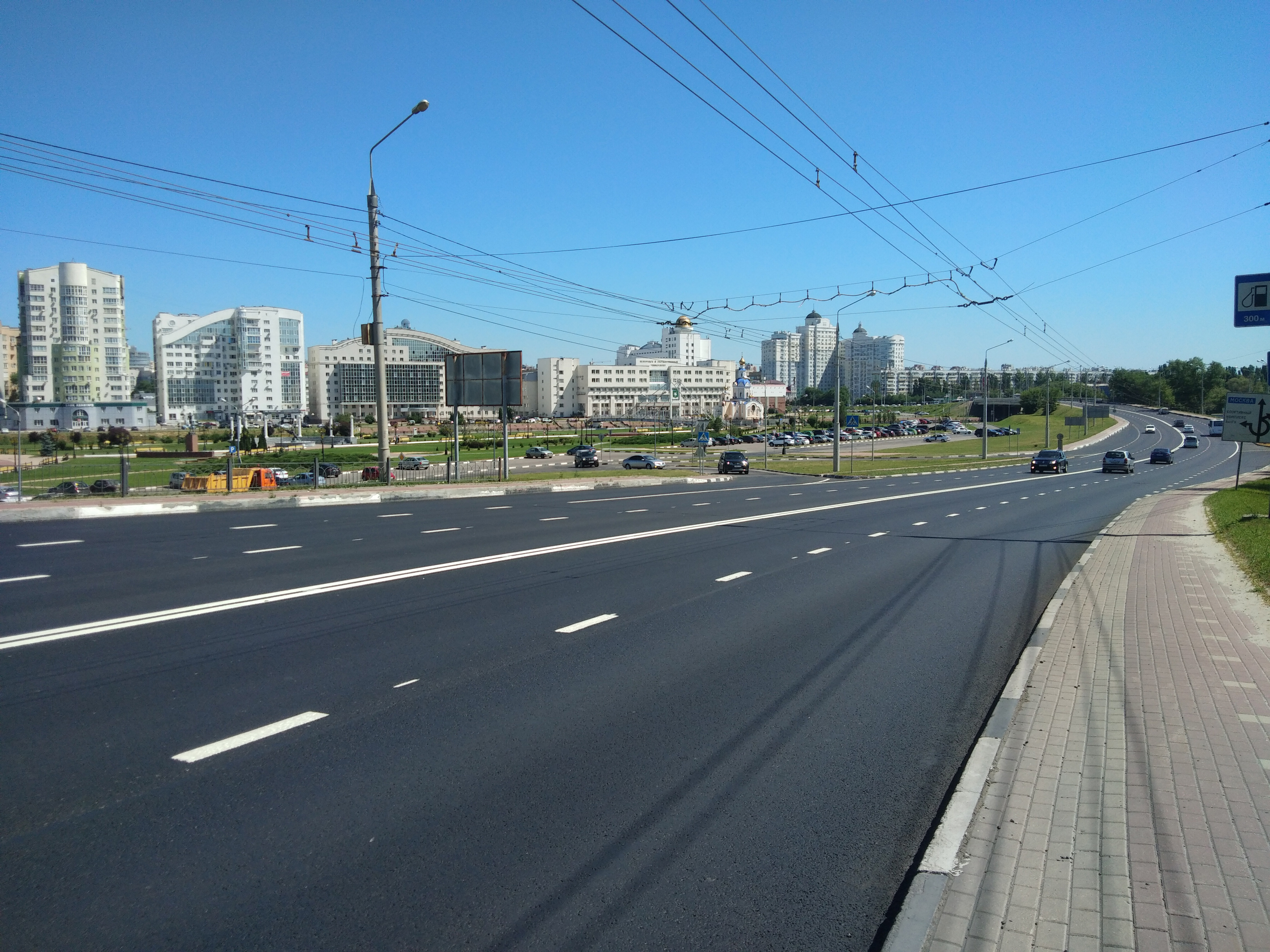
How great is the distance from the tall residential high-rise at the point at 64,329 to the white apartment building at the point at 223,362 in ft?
51.7

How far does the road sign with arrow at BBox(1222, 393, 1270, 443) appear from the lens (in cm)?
1789

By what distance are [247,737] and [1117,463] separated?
60048 millimetres

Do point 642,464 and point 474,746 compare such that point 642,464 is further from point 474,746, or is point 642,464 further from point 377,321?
point 474,746

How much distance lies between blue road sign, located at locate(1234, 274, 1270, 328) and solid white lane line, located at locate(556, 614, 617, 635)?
10.8 metres

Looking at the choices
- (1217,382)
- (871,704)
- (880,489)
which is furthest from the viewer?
(1217,382)

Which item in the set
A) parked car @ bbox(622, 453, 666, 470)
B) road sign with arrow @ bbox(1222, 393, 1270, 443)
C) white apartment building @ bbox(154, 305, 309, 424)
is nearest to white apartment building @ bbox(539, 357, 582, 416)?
white apartment building @ bbox(154, 305, 309, 424)

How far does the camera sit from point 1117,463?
5466 centimetres

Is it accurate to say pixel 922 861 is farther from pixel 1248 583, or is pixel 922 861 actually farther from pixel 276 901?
pixel 1248 583

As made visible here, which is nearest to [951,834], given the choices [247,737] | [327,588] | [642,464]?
[247,737]

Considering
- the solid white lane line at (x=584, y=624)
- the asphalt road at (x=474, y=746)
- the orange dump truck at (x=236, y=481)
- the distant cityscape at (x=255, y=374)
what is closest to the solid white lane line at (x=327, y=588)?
the asphalt road at (x=474, y=746)

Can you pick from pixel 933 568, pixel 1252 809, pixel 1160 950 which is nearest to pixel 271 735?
pixel 1160 950

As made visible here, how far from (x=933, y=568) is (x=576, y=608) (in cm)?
687

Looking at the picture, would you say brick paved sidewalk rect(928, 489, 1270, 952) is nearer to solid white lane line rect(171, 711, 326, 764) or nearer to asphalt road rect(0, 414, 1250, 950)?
asphalt road rect(0, 414, 1250, 950)

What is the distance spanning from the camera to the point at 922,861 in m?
4.05
